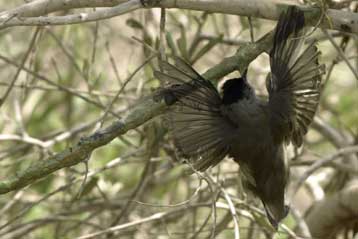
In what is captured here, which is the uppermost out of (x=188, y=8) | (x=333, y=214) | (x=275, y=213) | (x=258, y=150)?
(x=188, y=8)

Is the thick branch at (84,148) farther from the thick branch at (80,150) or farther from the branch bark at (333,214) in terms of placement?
the branch bark at (333,214)

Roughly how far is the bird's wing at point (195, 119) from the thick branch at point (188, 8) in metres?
0.17

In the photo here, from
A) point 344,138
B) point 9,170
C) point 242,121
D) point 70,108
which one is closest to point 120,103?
point 70,108

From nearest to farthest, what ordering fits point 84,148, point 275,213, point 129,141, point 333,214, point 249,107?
1. point 84,148
2. point 249,107
3. point 275,213
4. point 333,214
5. point 129,141

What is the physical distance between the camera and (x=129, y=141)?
3006mm

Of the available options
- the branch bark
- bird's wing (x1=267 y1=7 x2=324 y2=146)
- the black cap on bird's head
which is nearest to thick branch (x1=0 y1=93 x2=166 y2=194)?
the black cap on bird's head

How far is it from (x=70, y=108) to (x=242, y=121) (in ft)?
5.86

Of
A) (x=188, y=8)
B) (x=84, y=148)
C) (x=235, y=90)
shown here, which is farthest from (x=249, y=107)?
(x=84, y=148)

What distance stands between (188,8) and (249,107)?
0.29m

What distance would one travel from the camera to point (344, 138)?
3188 millimetres

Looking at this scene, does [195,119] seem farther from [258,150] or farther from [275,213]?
[275,213]

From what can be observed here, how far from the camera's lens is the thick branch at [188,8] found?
73.3 inches

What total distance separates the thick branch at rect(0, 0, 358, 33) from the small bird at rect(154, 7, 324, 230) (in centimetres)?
8

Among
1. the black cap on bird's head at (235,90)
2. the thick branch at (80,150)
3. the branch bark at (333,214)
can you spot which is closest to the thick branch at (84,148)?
the thick branch at (80,150)
